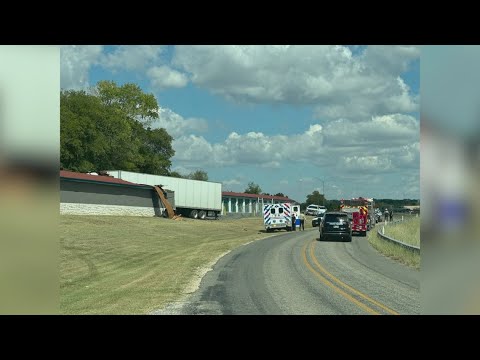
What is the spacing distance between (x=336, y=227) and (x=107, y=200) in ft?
65.9

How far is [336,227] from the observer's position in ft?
124

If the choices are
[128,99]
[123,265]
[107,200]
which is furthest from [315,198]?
[123,265]

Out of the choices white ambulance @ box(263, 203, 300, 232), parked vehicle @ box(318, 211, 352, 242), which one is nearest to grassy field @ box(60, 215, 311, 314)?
parked vehicle @ box(318, 211, 352, 242)

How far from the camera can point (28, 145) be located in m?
5.77

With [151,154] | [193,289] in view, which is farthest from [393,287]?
[151,154]

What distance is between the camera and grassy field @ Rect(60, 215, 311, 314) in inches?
526

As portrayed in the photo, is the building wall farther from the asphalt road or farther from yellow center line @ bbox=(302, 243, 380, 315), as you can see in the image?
yellow center line @ bbox=(302, 243, 380, 315)

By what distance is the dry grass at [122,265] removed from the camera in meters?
13.3

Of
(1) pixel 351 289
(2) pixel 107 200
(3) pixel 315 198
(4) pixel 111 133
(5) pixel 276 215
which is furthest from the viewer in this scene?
(3) pixel 315 198

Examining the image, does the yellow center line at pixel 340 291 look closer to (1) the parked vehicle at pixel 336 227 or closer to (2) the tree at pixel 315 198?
(1) the parked vehicle at pixel 336 227

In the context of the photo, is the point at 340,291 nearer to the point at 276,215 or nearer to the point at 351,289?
the point at 351,289

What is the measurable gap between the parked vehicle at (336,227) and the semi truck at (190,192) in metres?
23.4
